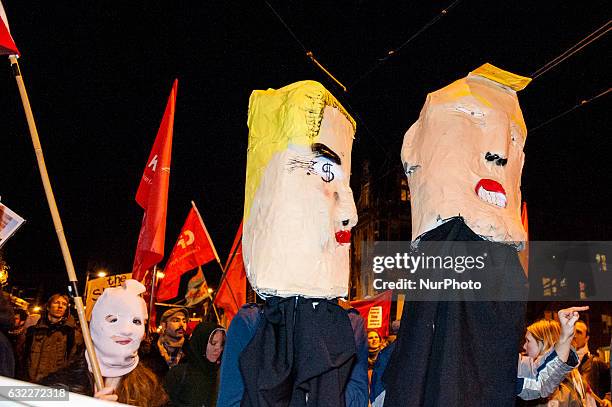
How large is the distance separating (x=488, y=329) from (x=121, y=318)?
1699mm

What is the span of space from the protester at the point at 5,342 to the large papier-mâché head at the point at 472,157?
1.96 meters

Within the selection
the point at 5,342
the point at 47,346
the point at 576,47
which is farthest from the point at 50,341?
the point at 576,47

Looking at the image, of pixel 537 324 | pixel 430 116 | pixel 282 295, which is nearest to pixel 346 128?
pixel 430 116

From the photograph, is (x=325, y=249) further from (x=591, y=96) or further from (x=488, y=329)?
(x=591, y=96)

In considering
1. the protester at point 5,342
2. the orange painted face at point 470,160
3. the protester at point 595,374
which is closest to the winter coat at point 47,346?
the protester at point 5,342

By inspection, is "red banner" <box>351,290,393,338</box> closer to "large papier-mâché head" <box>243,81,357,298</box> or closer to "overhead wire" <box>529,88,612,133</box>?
"overhead wire" <box>529,88,612,133</box>

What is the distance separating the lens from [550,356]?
2750 millimetres

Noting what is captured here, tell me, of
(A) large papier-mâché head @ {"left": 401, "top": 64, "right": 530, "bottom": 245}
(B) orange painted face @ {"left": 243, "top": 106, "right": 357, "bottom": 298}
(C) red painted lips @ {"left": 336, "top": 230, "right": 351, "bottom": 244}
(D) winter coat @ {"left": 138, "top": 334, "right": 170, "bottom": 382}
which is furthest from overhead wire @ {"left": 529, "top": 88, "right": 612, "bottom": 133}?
(D) winter coat @ {"left": 138, "top": 334, "right": 170, "bottom": 382}

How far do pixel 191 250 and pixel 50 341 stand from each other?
208cm

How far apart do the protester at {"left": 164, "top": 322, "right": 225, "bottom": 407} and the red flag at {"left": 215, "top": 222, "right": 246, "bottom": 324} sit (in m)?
2.00

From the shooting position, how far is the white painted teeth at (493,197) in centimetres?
242

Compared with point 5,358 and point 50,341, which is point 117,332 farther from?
point 50,341

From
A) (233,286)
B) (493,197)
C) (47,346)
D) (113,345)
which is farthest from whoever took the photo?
(233,286)

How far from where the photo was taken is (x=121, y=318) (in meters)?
2.86
